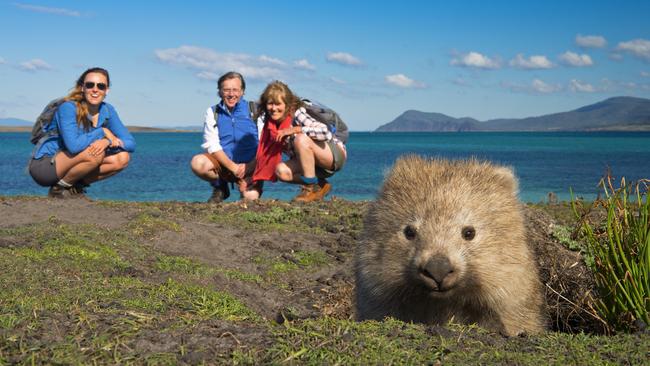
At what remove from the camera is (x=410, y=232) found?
4.18 metres

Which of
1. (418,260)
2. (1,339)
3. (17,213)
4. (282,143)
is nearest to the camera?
(1,339)

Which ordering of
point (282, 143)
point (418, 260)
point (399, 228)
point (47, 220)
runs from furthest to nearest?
point (282, 143)
point (47, 220)
point (399, 228)
point (418, 260)

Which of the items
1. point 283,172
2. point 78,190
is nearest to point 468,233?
point 283,172

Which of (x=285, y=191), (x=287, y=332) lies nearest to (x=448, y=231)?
(x=287, y=332)

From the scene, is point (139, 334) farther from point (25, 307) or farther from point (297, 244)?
point (297, 244)

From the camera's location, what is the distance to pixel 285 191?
27672mm

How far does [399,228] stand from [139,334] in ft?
5.38

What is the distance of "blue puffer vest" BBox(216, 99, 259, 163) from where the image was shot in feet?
37.4

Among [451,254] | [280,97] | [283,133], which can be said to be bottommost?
[451,254]

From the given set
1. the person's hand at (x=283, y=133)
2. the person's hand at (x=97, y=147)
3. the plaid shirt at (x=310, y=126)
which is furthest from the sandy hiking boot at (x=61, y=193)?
the plaid shirt at (x=310, y=126)

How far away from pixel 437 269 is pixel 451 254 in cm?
19

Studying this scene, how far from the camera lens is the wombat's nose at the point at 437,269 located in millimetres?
3809

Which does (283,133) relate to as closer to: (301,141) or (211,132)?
(301,141)

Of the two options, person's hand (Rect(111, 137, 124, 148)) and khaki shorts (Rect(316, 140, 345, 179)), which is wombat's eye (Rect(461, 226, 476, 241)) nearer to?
khaki shorts (Rect(316, 140, 345, 179))
